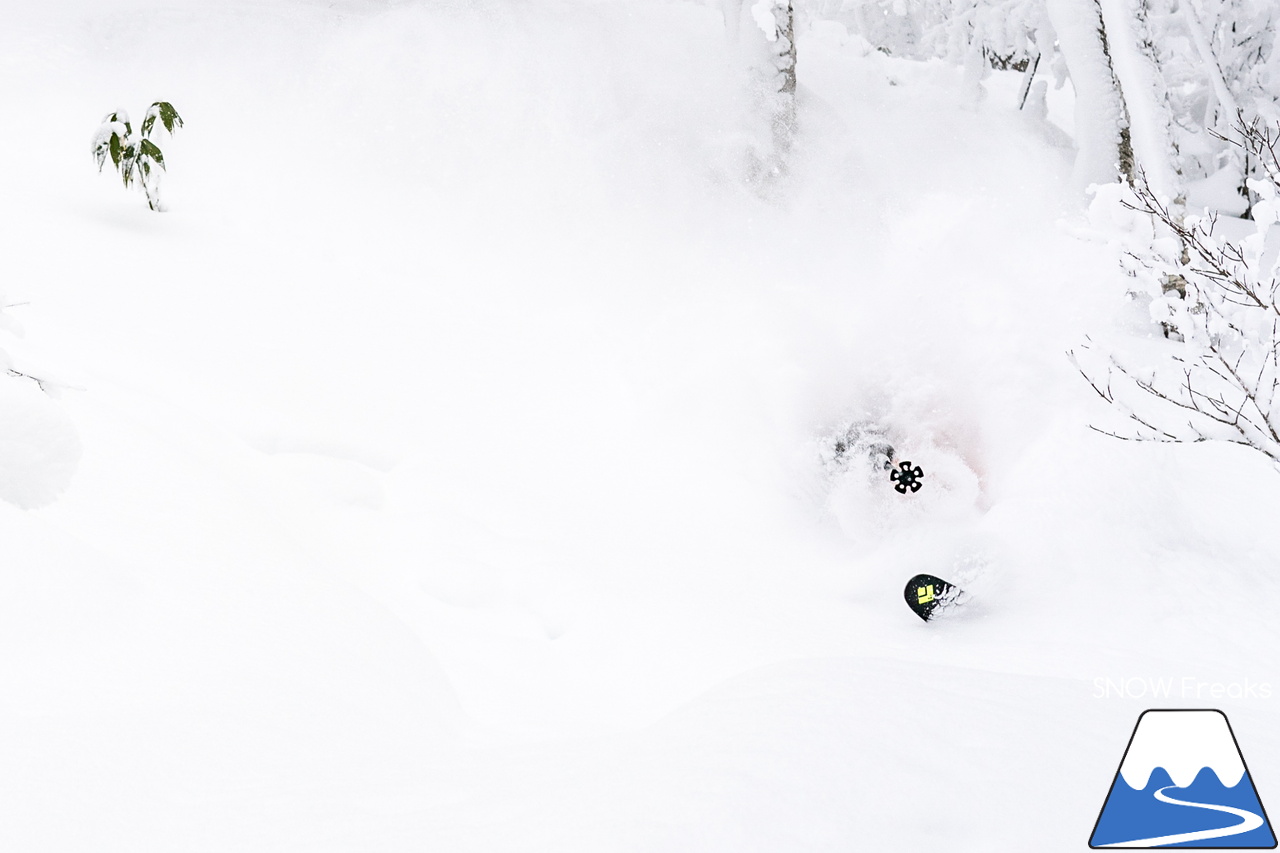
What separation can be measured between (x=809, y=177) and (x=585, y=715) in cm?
911

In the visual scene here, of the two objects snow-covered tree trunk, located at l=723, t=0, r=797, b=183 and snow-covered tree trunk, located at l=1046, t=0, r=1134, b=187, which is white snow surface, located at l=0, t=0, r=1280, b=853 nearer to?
snow-covered tree trunk, located at l=723, t=0, r=797, b=183

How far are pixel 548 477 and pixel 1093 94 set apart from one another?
707cm

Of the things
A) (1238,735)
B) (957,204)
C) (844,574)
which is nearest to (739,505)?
(844,574)

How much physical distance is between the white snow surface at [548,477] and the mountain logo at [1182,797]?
0.10 metres

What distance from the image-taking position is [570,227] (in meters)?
9.75

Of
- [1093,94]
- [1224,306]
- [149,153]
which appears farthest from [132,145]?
[1093,94]

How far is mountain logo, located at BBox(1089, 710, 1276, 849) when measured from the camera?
2.26 meters

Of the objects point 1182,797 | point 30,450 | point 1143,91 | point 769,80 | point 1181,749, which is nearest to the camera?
point 30,450

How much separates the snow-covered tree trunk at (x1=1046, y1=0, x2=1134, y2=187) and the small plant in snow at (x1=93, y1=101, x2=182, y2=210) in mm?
8407

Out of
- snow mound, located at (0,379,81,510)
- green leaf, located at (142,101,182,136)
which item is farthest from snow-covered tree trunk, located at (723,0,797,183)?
snow mound, located at (0,379,81,510)

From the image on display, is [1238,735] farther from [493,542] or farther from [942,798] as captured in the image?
[493,542]

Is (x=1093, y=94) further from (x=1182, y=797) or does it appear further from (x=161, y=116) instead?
(x=161, y=116)

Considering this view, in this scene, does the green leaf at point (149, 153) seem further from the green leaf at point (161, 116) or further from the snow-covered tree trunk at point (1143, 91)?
the snow-covered tree trunk at point (1143, 91)

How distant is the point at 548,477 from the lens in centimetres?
541
